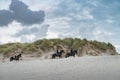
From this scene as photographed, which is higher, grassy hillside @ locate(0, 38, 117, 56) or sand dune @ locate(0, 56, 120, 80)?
grassy hillside @ locate(0, 38, 117, 56)

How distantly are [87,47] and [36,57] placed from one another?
36327 millimetres

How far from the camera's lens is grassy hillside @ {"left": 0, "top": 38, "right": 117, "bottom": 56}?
174625 millimetres

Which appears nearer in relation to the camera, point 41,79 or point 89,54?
point 41,79

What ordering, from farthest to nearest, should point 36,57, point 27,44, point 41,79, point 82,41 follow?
1. point 82,41
2. point 27,44
3. point 36,57
4. point 41,79

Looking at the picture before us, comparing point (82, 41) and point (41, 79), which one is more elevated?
point (82, 41)

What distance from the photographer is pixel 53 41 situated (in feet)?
612

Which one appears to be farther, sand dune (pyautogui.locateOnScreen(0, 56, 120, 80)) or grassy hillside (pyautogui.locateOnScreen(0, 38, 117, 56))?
grassy hillside (pyautogui.locateOnScreen(0, 38, 117, 56))

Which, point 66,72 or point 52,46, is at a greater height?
point 52,46

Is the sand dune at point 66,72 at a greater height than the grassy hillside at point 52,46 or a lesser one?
lesser

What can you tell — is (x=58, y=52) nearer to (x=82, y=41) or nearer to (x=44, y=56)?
(x=44, y=56)

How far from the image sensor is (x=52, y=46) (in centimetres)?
18162

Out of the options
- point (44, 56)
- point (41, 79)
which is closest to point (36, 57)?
point (44, 56)

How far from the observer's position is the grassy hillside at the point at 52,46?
175 m

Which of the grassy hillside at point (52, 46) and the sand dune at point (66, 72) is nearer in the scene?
the sand dune at point (66, 72)
